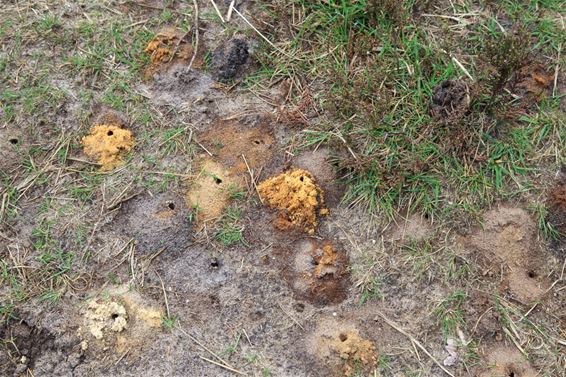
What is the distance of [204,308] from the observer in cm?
255

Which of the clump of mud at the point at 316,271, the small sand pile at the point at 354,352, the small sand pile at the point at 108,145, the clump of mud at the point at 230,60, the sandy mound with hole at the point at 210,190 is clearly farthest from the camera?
the clump of mud at the point at 230,60

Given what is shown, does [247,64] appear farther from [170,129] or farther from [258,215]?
[258,215]

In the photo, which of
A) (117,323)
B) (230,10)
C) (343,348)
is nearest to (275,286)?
(343,348)

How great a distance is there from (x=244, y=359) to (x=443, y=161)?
51.2 inches

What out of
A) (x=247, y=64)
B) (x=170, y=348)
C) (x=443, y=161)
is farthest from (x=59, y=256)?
(x=443, y=161)

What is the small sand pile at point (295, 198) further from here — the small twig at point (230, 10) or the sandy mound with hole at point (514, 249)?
the small twig at point (230, 10)

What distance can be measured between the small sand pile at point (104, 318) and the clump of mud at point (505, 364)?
5.07 feet

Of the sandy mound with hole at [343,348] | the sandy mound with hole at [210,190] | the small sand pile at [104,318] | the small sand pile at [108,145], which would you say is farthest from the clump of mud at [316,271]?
the small sand pile at [108,145]

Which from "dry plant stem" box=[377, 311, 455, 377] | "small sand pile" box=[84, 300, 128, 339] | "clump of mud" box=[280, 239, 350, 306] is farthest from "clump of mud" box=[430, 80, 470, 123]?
"small sand pile" box=[84, 300, 128, 339]

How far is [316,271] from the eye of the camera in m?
2.59

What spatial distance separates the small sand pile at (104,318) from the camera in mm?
2480

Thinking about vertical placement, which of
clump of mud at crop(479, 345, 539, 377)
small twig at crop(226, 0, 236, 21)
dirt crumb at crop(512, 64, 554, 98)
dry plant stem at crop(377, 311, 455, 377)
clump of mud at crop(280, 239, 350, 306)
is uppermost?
small twig at crop(226, 0, 236, 21)

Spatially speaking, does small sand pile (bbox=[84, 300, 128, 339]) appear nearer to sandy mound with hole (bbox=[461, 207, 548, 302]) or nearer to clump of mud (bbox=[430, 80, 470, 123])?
sandy mound with hole (bbox=[461, 207, 548, 302])

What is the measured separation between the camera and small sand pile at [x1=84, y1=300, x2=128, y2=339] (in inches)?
97.7
